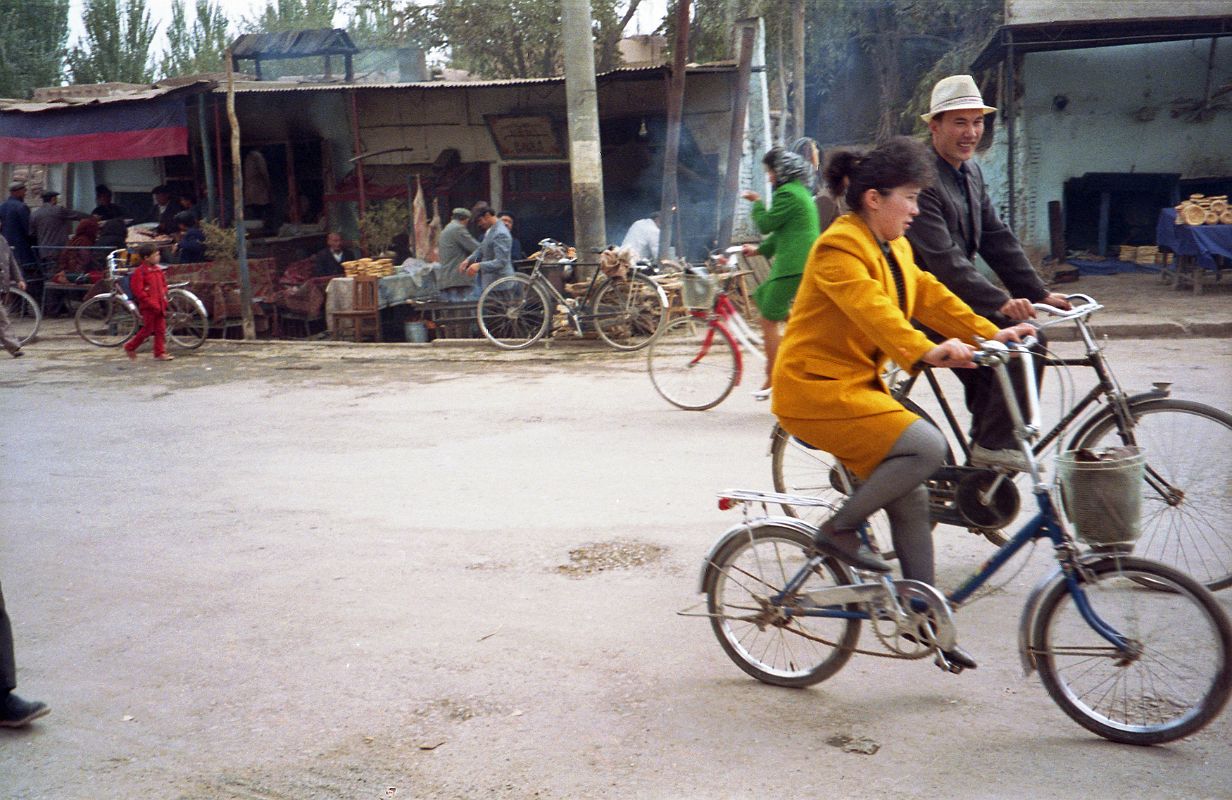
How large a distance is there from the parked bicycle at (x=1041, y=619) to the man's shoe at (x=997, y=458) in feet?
1.52

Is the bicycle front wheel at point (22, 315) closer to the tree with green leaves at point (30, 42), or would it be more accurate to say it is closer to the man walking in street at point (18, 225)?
the man walking in street at point (18, 225)

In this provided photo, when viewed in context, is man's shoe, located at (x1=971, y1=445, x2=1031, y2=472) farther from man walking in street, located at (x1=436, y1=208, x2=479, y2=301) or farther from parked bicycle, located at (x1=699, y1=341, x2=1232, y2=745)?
man walking in street, located at (x1=436, y1=208, x2=479, y2=301)

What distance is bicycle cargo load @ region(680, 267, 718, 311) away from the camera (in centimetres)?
840

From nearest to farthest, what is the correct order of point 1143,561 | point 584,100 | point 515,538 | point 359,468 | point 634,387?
point 1143,561, point 515,538, point 359,468, point 634,387, point 584,100

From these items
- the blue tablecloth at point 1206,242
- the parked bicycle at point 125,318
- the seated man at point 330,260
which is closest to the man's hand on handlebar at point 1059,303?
the blue tablecloth at point 1206,242

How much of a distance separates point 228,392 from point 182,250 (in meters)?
7.23

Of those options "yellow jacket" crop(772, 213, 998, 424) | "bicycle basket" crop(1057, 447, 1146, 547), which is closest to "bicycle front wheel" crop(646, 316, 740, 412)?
"yellow jacket" crop(772, 213, 998, 424)

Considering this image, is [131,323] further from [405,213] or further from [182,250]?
[405,213]

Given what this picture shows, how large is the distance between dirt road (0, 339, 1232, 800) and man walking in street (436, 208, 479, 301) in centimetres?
653

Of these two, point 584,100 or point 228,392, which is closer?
point 228,392

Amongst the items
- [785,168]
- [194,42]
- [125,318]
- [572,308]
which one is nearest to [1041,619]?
[785,168]

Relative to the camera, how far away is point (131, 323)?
543 inches

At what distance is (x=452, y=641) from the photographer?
4.26 m

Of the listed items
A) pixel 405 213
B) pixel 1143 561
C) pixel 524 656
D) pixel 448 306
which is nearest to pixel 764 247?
pixel 524 656
